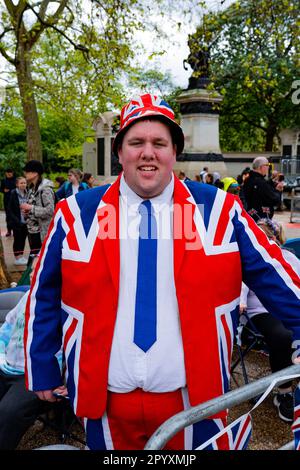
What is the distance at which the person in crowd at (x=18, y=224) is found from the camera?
367 inches

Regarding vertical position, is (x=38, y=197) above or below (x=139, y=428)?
above

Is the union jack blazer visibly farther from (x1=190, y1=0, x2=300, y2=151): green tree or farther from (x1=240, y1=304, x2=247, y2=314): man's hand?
(x1=190, y1=0, x2=300, y2=151): green tree

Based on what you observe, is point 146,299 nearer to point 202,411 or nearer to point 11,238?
point 202,411

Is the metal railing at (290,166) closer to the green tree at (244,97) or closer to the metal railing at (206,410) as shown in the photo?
the green tree at (244,97)

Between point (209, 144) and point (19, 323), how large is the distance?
16.8 meters

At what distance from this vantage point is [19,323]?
3340 mm

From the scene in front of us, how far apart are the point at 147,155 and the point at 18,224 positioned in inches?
305

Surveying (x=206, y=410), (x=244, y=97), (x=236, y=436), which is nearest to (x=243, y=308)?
(x=236, y=436)

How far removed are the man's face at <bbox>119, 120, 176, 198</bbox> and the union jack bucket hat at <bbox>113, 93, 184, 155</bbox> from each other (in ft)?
0.08

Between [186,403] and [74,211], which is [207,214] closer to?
[74,211]

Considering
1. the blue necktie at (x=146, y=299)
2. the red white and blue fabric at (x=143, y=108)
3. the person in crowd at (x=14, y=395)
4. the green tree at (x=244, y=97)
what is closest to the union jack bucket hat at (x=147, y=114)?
the red white and blue fabric at (x=143, y=108)

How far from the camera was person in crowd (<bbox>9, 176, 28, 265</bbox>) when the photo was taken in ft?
30.6

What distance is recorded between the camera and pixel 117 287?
6.17 ft

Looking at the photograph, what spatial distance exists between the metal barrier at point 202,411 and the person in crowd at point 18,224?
801 centimetres
